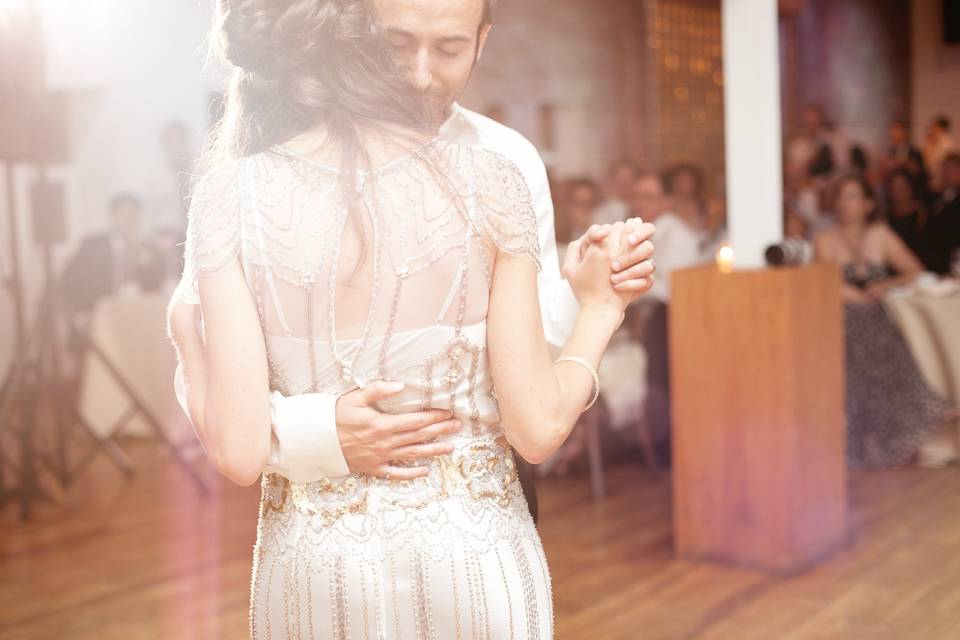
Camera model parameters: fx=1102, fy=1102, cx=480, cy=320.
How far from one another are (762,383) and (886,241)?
8.93 feet

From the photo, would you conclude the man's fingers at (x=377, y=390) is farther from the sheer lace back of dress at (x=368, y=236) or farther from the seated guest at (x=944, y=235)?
the seated guest at (x=944, y=235)

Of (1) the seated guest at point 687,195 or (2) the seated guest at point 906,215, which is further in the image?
(2) the seated guest at point 906,215

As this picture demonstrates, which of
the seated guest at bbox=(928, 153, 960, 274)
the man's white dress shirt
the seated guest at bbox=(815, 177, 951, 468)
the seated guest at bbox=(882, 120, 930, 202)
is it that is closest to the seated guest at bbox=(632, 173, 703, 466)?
the seated guest at bbox=(815, 177, 951, 468)

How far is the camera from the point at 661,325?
4941 millimetres

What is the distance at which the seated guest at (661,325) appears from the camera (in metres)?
4.95

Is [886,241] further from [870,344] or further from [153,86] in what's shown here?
[153,86]

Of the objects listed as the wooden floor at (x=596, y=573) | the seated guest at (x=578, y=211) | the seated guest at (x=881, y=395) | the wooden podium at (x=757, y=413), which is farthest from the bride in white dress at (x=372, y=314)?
the seated guest at (x=578, y=211)

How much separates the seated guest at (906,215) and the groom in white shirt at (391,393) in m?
5.96

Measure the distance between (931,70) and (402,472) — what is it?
1192cm

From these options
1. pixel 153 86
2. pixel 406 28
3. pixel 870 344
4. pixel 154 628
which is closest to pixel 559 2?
pixel 153 86

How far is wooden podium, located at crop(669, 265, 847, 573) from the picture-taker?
11.3 feet

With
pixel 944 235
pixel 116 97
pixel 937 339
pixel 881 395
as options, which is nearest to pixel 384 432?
pixel 881 395

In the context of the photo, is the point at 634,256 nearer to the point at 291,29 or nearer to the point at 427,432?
the point at 427,432

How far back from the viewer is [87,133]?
725 cm
